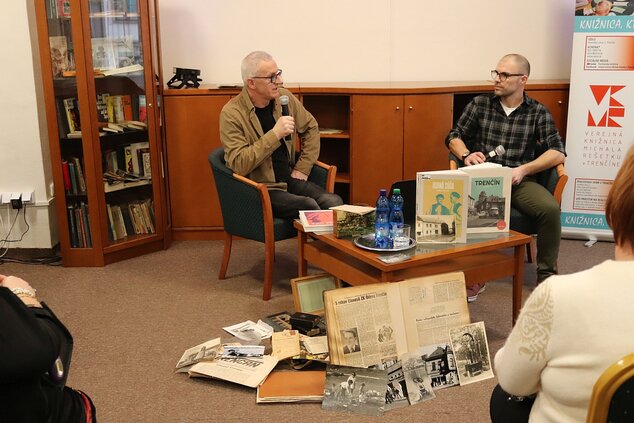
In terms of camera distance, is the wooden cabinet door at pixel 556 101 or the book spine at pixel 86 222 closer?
the book spine at pixel 86 222

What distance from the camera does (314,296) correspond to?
347 centimetres

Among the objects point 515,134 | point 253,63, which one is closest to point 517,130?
point 515,134

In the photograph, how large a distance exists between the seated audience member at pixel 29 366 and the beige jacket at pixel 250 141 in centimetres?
207

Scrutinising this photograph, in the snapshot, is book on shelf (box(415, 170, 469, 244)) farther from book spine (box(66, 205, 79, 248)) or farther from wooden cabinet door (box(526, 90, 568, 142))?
book spine (box(66, 205, 79, 248))

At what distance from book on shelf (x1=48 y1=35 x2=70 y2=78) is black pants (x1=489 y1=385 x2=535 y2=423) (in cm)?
324

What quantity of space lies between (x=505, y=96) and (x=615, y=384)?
311cm

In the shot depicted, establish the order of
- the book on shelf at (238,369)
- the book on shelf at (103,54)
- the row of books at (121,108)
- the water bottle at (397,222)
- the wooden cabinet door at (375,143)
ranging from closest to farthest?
the book on shelf at (238,369), the water bottle at (397,222), the book on shelf at (103,54), the row of books at (121,108), the wooden cabinet door at (375,143)

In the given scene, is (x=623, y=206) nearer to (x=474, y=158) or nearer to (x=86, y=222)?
(x=474, y=158)

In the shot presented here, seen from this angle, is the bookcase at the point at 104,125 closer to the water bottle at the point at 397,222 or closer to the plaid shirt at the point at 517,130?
the water bottle at the point at 397,222

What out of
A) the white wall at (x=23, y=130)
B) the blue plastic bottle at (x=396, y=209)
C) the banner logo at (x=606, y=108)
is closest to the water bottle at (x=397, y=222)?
the blue plastic bottle at (x=396, y=209)

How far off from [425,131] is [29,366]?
346 cm

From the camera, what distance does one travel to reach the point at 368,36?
5.04m

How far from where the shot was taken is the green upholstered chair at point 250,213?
3.69 m

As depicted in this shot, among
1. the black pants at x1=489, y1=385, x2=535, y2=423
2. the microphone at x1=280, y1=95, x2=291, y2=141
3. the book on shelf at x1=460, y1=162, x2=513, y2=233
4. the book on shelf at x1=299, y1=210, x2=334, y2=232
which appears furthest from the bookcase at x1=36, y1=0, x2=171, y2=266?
the black pants at x1=489, y1=385, x2=535, y2=423
